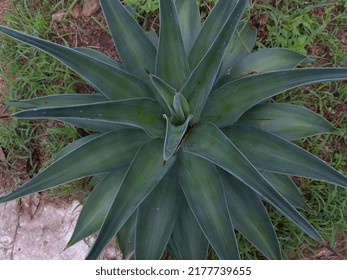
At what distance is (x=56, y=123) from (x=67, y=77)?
271mm

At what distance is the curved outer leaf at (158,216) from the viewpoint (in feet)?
4.95

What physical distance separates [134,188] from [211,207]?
0.92 ft

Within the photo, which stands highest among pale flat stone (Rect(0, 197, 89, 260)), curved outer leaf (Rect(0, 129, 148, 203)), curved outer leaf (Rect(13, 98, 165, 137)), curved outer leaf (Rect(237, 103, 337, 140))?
curved outer leaf (Rect(13, 98, 165, 137))

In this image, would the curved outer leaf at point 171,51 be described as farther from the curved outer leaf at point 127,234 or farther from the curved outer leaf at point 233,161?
the curved outer leaf at point 127,234

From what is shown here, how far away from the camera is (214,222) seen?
1.39 meters

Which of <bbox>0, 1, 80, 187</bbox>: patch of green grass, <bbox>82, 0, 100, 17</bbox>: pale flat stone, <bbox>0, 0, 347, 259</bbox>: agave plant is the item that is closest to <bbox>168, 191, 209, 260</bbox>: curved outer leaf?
<bbox>0, 0, 347, 259</bbox>: agave plant

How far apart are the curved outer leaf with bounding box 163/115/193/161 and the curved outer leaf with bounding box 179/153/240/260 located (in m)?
0.20

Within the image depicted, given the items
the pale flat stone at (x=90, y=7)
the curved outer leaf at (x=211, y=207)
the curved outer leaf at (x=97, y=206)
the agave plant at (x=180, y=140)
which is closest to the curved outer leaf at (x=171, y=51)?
the agave plant at (x=180, y=140)

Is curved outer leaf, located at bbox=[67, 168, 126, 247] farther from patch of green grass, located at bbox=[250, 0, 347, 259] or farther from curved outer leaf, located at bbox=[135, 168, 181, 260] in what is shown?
patch of green grass, located at bbox=[250, 0, 347, 259]

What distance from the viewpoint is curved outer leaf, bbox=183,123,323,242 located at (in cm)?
117

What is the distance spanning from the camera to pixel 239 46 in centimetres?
187

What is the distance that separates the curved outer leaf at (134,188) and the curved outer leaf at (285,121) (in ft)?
1.33

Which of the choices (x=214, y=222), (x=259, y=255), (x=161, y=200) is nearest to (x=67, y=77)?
(x=161, y=200)

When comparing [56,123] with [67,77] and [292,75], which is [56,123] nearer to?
[67,77]
